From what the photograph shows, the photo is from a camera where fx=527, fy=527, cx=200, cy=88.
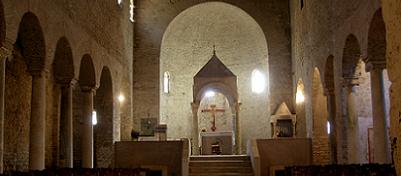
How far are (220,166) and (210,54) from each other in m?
10.0

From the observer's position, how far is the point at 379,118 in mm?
13508

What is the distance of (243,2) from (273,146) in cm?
891

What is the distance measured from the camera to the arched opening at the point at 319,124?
20.4 metres

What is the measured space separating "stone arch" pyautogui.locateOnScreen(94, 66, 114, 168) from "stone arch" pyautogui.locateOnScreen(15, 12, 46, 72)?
7315 millimetres

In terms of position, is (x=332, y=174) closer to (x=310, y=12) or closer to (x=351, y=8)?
(x=351, y=8)

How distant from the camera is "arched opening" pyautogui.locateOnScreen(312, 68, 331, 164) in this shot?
66.9 ft

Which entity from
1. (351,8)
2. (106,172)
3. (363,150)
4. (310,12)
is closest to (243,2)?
(310,12)

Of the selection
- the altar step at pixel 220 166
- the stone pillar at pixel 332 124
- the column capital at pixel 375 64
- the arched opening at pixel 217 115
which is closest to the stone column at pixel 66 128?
the altar step at pixel 220 166

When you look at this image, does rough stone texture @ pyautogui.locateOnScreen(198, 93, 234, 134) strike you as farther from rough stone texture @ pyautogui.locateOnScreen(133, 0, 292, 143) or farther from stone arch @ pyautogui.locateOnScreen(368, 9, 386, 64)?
stone arch @ pyautogui.locateOnScreen(368, 9, 386, 64)

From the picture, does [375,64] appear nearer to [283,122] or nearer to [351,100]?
[351,100]

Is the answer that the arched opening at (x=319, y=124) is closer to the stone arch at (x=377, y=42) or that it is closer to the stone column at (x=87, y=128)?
the stone arch at (x=377, y=42)

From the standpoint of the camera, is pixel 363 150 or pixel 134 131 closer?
pixel 363 150

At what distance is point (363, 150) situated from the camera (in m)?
19.8

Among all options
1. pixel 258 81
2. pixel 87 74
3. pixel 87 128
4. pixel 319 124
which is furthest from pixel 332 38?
pixel 258 81
